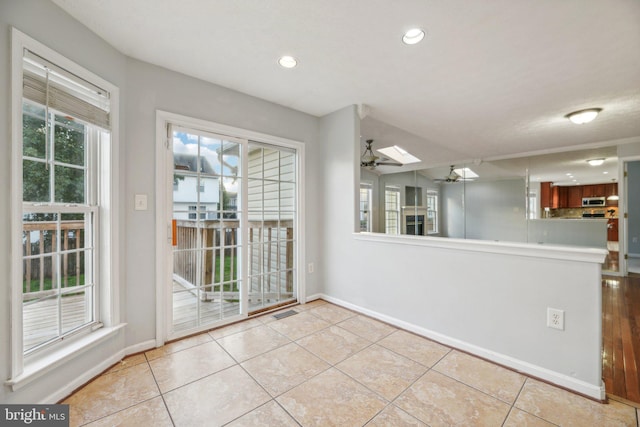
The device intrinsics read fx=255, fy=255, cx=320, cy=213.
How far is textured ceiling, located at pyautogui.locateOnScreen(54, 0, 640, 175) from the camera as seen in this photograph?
1.64 meters

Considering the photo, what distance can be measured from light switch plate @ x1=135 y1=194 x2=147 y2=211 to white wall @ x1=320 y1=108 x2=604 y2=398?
6.75 ft

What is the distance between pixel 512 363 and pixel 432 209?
451 cm

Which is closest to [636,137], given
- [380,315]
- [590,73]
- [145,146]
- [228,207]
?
[590,73]

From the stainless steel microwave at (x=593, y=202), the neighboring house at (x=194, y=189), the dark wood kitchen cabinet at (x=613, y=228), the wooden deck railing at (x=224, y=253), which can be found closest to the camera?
the neighboring house at (x=194, y=189)

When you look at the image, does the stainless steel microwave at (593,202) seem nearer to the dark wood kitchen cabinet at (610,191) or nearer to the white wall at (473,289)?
the dark wood kitchen cabinet at (610,191)

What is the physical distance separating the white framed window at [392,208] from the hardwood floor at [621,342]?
352 cm

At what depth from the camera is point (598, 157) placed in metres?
5.07

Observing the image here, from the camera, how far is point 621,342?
235 centimetres

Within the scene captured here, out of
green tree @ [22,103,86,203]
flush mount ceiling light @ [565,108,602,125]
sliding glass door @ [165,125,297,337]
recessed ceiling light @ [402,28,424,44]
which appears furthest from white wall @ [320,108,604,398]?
flush mount ceiling light @ [565,108,602,125]

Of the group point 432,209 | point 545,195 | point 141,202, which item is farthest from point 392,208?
point 141,202

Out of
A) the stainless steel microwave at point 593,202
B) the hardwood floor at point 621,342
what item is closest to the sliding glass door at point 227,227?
the hardwood floor at point 621,342

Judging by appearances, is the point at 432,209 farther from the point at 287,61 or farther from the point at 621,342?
the point at 287,61

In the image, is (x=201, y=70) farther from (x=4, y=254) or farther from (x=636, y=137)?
(x=636, y=137)

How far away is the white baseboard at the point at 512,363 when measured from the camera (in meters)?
1.66
